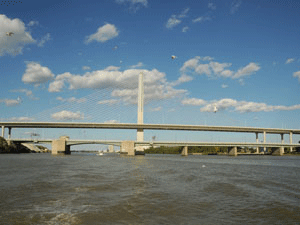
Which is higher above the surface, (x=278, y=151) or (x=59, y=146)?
(x=59, y=146)

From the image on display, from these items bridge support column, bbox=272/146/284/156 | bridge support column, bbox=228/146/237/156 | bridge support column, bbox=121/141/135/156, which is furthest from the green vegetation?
bridge support column, bbox=272/146/284/156

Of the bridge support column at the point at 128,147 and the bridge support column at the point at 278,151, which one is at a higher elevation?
the bridge support column at the point at 128,147

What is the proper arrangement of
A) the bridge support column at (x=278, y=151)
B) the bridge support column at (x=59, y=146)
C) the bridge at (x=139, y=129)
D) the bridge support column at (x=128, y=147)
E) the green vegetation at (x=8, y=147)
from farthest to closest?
the bridge support column at (x=278, y=151) → the green vegetation at (x=8, y=147) → the bridge support column at (x=59, y=146) → the bridge at (x=139, y=129) → the bridge support column at (x=128, y=147)

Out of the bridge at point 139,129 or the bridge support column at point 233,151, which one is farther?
the bridge support column at point 233,151

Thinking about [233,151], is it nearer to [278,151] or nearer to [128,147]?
[278,151]

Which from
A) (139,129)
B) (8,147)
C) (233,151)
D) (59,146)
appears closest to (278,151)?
(233,151)

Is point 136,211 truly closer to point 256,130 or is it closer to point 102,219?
point 102,219

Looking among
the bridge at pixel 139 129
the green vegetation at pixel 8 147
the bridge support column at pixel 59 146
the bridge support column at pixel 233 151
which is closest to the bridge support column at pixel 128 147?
the bridge at pixel 139 129

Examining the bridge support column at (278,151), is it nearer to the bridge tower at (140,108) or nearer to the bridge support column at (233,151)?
the bridge support column at (233,151)

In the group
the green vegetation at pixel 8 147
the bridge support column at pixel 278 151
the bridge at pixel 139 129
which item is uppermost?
the bridge at pixel 139 129

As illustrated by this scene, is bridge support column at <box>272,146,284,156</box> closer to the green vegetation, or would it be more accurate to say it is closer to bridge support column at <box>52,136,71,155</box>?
bridge support column at <box>52,136,71,155</box>

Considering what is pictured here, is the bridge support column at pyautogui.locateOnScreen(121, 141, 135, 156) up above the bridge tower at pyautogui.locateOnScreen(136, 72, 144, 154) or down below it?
below

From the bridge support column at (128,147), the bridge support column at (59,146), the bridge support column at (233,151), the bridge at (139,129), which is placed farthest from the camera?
the bridge support column at (233,151)

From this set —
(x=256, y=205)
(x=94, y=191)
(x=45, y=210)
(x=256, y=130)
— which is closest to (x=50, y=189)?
(x=94, y=191)
